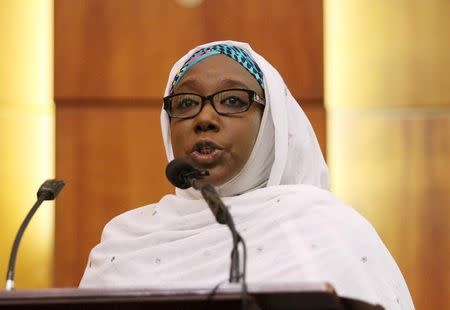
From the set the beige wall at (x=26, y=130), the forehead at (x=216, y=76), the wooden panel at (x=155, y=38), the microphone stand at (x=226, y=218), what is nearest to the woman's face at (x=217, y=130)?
the forehead at (x=216, y=76)

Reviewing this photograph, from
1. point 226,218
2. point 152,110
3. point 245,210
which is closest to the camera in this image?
point 226,218

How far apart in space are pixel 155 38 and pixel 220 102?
1308mm

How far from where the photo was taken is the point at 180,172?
2.41m

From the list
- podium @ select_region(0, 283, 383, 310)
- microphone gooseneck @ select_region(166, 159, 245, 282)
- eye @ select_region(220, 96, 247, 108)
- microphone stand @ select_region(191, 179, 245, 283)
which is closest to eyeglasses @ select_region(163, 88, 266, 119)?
eye @ select_region(220, 96, 247, 108)

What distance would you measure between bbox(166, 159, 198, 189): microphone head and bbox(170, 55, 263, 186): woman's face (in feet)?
1.16

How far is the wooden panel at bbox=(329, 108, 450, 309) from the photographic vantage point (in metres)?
4.07

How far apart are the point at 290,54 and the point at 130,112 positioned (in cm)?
60

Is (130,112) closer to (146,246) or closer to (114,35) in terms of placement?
(114,35)

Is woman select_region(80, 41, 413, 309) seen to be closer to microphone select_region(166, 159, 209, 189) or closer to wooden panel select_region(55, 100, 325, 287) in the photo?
microphone select_region(166, 159, 209, 189)

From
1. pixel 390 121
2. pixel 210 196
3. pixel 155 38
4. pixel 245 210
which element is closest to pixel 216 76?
pixel 245 210

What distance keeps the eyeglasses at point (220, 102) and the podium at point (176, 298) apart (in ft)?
3.31

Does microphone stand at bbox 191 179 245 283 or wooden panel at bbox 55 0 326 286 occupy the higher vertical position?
wooden panel at bbox 55 0 326 286

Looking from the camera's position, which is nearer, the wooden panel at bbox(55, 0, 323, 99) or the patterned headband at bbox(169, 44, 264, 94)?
the patterned headband at bbox(169, 44, 264, 94)

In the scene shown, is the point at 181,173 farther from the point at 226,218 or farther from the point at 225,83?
the point at 225,83
